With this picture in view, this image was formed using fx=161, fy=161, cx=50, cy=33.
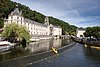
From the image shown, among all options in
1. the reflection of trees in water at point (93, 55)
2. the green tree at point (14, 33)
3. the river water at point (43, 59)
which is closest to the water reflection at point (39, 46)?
the river water at point (43, 59)

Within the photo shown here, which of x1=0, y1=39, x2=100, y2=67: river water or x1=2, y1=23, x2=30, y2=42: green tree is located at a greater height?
x1=2, y1=23, x2=30, y2=42: green tree

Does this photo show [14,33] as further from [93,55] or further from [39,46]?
[93,55]

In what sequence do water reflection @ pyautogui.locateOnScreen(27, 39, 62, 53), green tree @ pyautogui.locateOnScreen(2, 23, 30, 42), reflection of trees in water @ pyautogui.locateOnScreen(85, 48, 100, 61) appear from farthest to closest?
green tree @ pyautogui.locateOnScreen(2, 23, 30, 42) → water reflection @ pyautogui.locateOnScreen(27, 39, 62, 53) → reflection of trees in water @ pyautogui.locateOnScreen(85, 48, 100, 61)

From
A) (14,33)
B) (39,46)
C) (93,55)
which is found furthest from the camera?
(14,33)

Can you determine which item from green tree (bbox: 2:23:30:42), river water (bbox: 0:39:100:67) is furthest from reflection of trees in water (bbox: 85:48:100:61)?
green tree (bbox: 2:23:30:42)

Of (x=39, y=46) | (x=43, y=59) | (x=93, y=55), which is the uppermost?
(x=39, y=46)

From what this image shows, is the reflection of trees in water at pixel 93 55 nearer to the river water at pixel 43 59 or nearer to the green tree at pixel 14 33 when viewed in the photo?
the river water at pixel 43 59

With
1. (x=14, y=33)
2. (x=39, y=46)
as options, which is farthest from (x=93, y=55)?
(x=14, y=33)

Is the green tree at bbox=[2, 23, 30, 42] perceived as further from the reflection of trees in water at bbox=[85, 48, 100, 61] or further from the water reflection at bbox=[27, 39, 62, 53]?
the reflection of trees in water at bbox=[85, 48, 100, 61]

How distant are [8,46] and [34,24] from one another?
308 ft

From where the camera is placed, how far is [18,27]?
260 ft

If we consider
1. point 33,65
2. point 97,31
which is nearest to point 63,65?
point 33,65

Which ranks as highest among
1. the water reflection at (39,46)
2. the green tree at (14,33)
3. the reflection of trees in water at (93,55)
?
the green tree at (14,33)

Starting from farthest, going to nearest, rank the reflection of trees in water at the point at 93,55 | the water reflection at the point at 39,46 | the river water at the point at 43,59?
the water reflection at the point at 39,46 < the reflection of trees in water at the point at 93,55 < the river water at the point at 43,59
